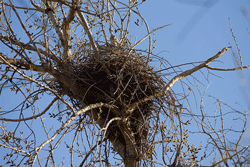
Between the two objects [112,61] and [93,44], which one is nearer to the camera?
[112,61]

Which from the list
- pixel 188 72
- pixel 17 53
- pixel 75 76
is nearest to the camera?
pixel 17 53

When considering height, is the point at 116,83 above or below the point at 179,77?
below

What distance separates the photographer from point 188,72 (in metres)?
2.45

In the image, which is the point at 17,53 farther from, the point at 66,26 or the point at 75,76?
the point at 66,26

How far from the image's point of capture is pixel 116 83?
2221mm

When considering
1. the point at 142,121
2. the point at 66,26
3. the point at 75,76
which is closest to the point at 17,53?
the point at 75,76

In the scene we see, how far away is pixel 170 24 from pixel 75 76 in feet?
3.02

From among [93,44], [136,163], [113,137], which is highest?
[93,44]

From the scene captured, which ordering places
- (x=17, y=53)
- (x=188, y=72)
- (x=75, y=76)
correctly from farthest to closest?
1. (x=188, y=72)
2. (x=75, y=76)
3. (x=17, y=53)

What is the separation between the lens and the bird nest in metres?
2.24

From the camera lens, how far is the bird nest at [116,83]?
2236 millimetres

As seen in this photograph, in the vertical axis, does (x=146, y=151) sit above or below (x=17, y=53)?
below

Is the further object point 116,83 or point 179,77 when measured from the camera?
point 179,77

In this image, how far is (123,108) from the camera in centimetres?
223
